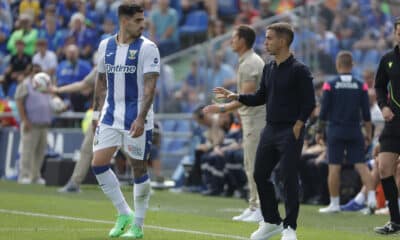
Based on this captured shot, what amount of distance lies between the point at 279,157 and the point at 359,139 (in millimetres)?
5547

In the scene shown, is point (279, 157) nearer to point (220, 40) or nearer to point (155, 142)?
point (155, 142)

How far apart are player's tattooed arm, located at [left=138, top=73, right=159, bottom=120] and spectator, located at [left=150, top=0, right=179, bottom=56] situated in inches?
603

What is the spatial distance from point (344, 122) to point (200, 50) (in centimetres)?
728

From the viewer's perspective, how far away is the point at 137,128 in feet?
35.4

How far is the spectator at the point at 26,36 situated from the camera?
28.4 m

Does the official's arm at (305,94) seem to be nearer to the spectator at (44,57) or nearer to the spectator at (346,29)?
the spectator at (346,29)

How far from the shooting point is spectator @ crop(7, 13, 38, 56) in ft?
93.1

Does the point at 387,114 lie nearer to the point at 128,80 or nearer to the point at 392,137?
the point at 392,137

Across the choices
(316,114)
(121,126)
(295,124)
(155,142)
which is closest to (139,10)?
(121,126)

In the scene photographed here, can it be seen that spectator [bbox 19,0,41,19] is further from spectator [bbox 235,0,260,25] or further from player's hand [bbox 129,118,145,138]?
player's hand [bbox 129,118,145,138]

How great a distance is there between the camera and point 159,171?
840 inches

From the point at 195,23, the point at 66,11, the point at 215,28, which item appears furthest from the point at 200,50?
the point at 66,11

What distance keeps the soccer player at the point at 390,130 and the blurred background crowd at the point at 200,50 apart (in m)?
4.95

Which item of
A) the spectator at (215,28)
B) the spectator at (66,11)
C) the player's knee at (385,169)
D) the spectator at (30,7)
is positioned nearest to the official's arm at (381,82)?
the player's knee at (385,169)
